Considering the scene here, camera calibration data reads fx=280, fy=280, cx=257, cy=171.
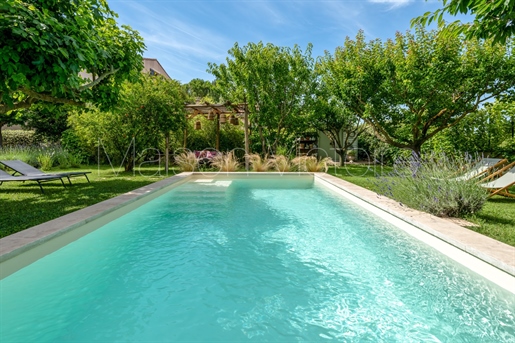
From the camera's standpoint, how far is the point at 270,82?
576 inches

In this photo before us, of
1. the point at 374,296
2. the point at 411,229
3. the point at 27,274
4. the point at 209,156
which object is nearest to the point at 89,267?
the point at 27,274

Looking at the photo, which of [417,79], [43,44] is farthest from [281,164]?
[43,44]

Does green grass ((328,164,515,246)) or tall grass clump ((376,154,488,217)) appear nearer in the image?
green grass ((328,164,515,246))

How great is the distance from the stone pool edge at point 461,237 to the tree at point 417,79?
6.79 m

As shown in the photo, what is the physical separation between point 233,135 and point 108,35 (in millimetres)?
11563

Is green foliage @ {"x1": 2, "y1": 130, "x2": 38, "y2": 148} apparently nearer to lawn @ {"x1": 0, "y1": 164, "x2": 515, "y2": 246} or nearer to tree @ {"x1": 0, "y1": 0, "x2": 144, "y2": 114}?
lawn @ {"x1": 0, "y1": 164, "x2": 515, "y2": 246}

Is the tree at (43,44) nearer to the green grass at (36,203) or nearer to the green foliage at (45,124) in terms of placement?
the green grass at (36,203)

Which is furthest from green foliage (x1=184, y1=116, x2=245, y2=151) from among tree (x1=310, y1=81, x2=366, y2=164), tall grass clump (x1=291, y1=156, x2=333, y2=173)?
tall grass clump (x1=291, y1=156, x2=333, y2=173)

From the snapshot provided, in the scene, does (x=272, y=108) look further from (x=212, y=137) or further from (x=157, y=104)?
(x=157, y=104)

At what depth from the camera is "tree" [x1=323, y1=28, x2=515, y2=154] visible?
32.0 feet

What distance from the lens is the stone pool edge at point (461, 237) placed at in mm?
2688

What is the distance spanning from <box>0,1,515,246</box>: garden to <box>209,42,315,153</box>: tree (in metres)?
0.07

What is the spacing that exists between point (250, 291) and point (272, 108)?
1269 centimetres

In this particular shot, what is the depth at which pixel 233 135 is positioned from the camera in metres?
18.6
